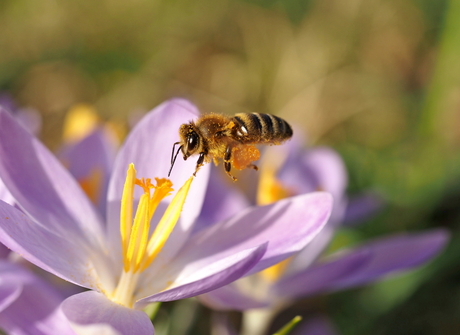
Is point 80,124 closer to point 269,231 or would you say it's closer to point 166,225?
point 166,225

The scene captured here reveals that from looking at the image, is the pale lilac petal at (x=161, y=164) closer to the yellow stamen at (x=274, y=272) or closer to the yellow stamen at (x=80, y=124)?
the yellow stamen at (x=274, y=272)

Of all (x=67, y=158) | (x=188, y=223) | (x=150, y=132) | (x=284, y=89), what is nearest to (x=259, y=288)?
(x=188, y=223)

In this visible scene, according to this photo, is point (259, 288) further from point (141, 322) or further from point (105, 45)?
point (105, 45)

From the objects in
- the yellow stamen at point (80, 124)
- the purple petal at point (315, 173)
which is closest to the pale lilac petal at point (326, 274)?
the purple petal at point (315, 173)

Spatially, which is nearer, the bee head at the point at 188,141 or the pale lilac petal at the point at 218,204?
the bee head at the point at 188,141

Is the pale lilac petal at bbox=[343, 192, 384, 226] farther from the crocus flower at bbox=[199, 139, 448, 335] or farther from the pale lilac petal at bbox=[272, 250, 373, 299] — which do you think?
the pale lilac petal at bbox=[272, 250, 373, 299]

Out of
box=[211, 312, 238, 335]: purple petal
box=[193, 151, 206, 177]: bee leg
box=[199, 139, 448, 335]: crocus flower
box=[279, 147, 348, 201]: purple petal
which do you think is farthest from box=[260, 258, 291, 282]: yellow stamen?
box=[193, 151, 206, 177]: bee leg

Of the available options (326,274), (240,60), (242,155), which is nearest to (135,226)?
(242,155)
